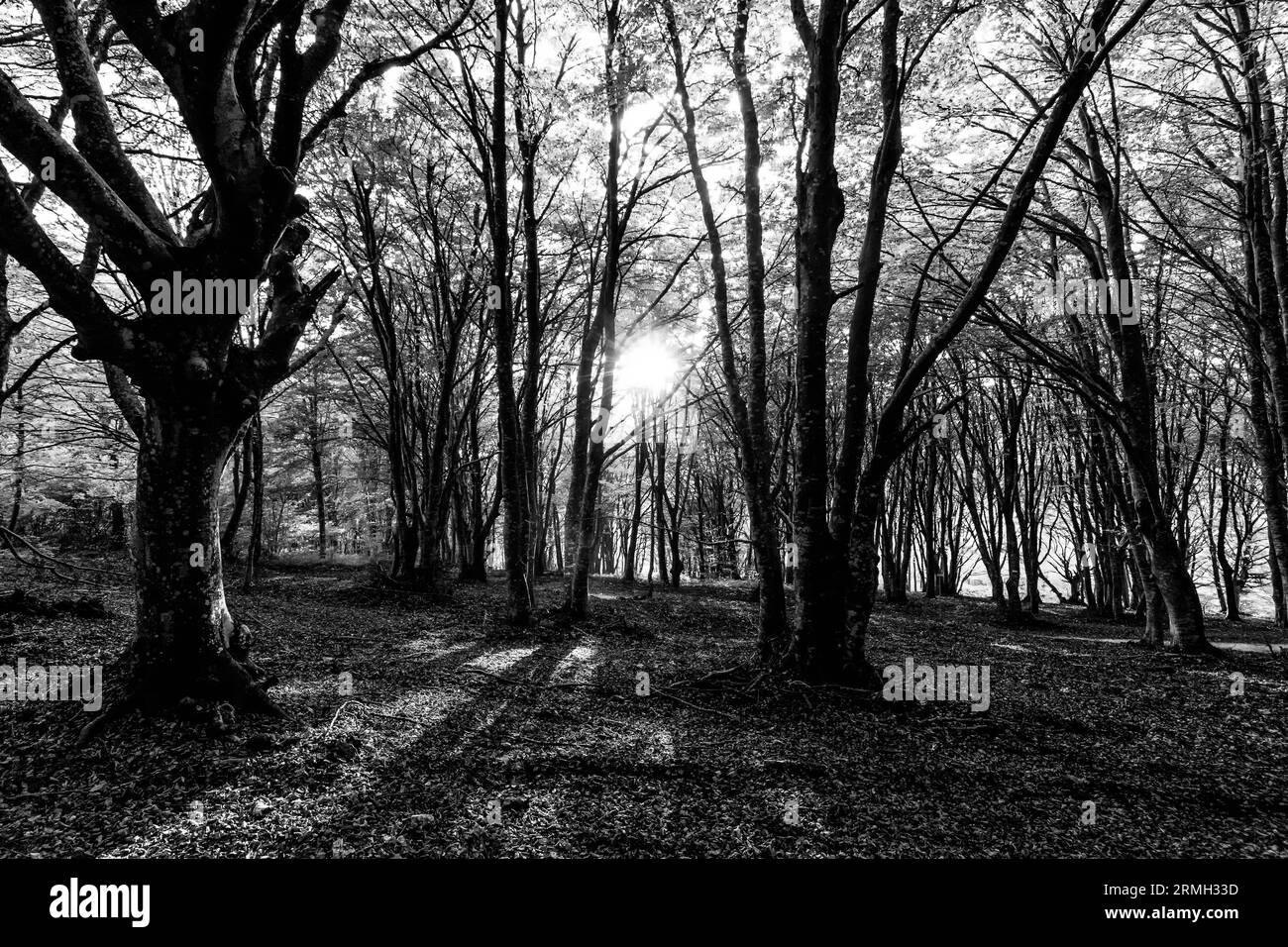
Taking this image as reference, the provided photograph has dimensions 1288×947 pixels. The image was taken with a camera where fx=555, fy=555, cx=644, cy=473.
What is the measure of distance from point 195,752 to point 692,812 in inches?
116

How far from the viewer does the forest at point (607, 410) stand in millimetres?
3209

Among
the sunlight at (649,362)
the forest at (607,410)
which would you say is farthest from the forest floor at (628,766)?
the sunlight at (649,362)

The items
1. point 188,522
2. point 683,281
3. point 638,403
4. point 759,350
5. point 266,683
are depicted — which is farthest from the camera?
point 638,403

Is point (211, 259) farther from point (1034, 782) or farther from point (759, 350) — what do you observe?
point (1034, 782)

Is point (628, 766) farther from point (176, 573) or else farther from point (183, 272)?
point (183, 272)

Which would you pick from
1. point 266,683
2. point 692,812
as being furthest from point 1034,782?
point 266,683

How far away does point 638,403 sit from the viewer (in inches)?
925

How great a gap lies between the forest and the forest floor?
0.11 ft

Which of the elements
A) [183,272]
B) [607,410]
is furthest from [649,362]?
[183,272]

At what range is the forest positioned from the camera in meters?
3.21

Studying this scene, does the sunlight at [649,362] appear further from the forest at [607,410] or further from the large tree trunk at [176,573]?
the large tree trunk at [176,573]

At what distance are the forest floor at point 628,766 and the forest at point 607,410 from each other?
33mm

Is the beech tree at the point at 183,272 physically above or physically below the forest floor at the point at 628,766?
above

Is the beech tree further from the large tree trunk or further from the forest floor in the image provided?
the forest floor
